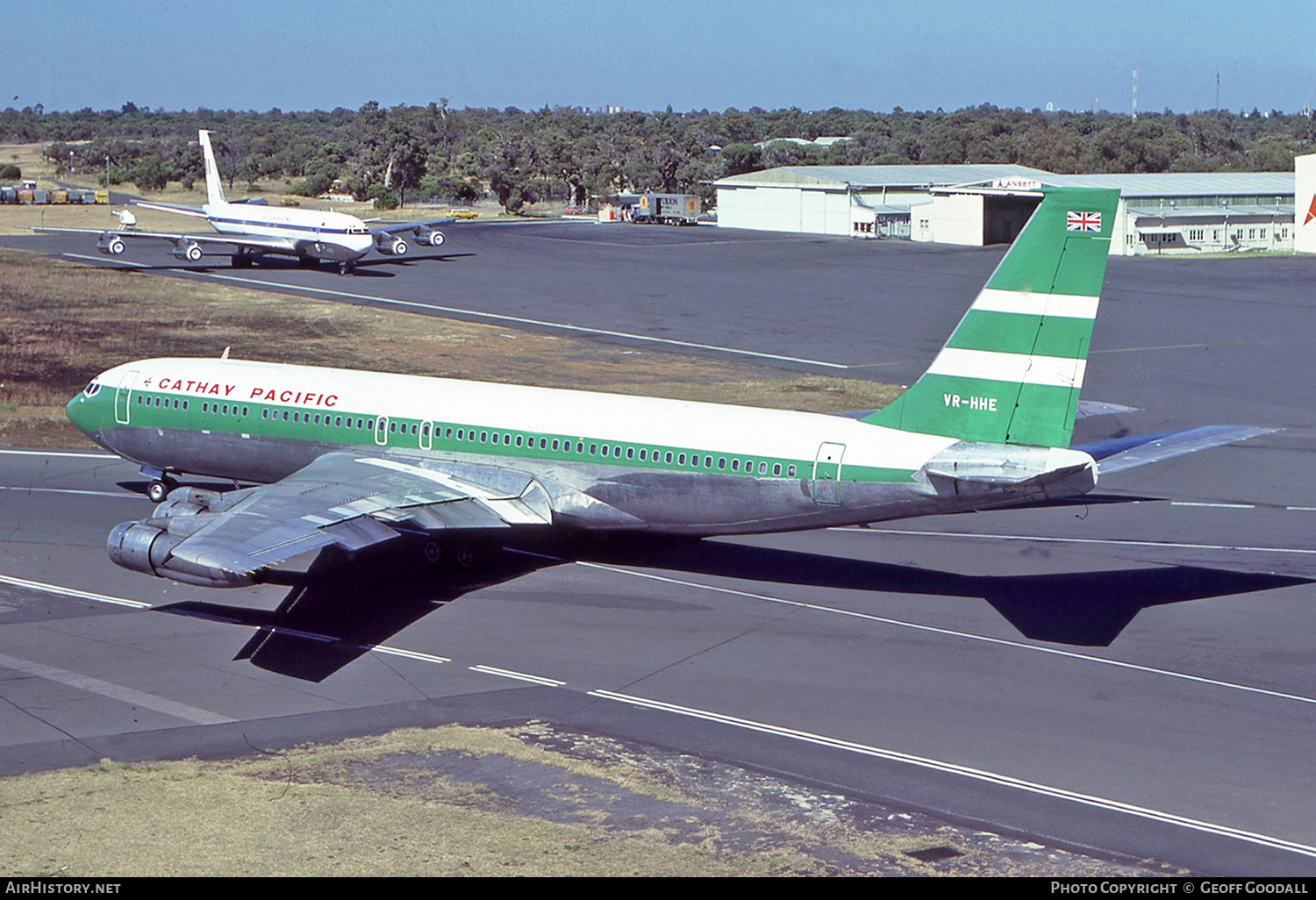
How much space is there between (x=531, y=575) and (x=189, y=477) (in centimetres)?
1536

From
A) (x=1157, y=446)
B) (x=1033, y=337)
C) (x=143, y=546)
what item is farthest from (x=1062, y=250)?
(x=143, y=546)

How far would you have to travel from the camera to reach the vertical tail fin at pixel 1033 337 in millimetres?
28109

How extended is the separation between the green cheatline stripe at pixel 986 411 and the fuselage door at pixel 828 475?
4.25 feet

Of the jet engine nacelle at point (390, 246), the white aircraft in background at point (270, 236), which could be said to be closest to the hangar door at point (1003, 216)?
the jet engine nacelle at point (390, 246)

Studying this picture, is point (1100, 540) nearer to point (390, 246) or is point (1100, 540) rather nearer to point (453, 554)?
point (453, 554)

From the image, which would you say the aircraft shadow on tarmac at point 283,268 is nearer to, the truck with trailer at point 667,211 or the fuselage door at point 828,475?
the truck with trailer at point 667,211

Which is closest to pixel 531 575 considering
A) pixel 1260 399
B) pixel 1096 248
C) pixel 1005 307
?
pixel 1005 307

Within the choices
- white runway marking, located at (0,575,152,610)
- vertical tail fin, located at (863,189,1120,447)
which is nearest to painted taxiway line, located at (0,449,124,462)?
white runway marking, located at (0,575,152,610)

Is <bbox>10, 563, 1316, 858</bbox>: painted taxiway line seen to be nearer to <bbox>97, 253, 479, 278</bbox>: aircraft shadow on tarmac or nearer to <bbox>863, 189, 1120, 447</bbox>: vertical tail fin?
<bbox>863, 189, 1120, 447</bbox>: vertical tail fin

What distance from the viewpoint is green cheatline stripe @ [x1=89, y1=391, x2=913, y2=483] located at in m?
31.7

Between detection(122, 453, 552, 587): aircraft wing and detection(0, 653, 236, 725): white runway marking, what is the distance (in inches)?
93.1

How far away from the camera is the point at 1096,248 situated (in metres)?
27.9

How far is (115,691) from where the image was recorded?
2708cm
